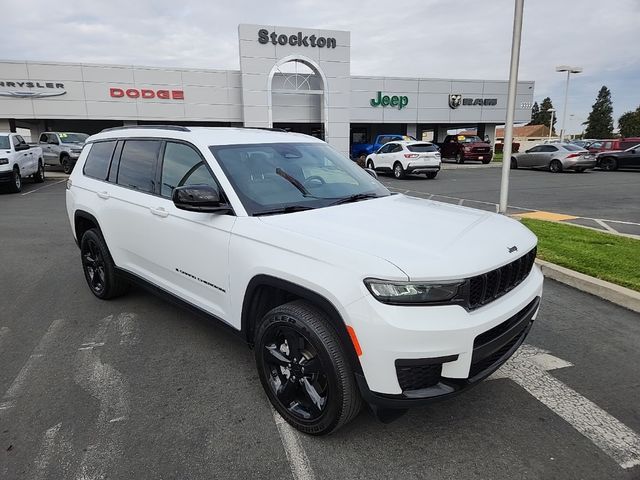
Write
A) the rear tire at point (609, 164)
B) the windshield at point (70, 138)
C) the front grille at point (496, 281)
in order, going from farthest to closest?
the rear tire at point (609, 164), the windshield at point (70, 138), the front grille at point (496, 281)

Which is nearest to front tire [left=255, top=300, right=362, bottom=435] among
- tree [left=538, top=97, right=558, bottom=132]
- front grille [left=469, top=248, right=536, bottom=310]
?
front grille [left=469, top=248, right=536, bottom=310]

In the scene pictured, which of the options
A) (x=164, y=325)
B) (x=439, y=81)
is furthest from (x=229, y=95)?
(x=164, y=325)

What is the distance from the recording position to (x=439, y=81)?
1382 inches

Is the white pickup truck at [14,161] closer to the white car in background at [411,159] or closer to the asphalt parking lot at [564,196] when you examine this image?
the asphalt parking lot at [564,196]

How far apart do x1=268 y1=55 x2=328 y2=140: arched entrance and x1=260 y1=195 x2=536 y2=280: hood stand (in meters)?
27.6

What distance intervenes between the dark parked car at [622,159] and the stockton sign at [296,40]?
17.7 metres

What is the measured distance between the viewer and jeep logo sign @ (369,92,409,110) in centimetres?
3356

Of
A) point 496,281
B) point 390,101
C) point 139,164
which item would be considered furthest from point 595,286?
point 390,101

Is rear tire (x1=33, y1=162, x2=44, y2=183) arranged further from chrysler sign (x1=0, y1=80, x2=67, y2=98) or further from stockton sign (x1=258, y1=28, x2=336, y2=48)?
stockton sign (x1=258, y1=28, x2=336, y2=48)

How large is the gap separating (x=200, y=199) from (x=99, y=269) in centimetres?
264

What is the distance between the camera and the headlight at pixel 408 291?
7.39ft

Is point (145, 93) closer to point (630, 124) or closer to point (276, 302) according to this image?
point (276, 302)

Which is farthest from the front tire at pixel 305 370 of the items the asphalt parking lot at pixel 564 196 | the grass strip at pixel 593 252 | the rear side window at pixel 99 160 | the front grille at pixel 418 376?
the asphalt parking lot at pixel 564 196

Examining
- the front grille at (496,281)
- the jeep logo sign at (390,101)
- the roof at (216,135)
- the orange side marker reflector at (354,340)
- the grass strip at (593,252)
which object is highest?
the jeep logo sign at (390,101)
